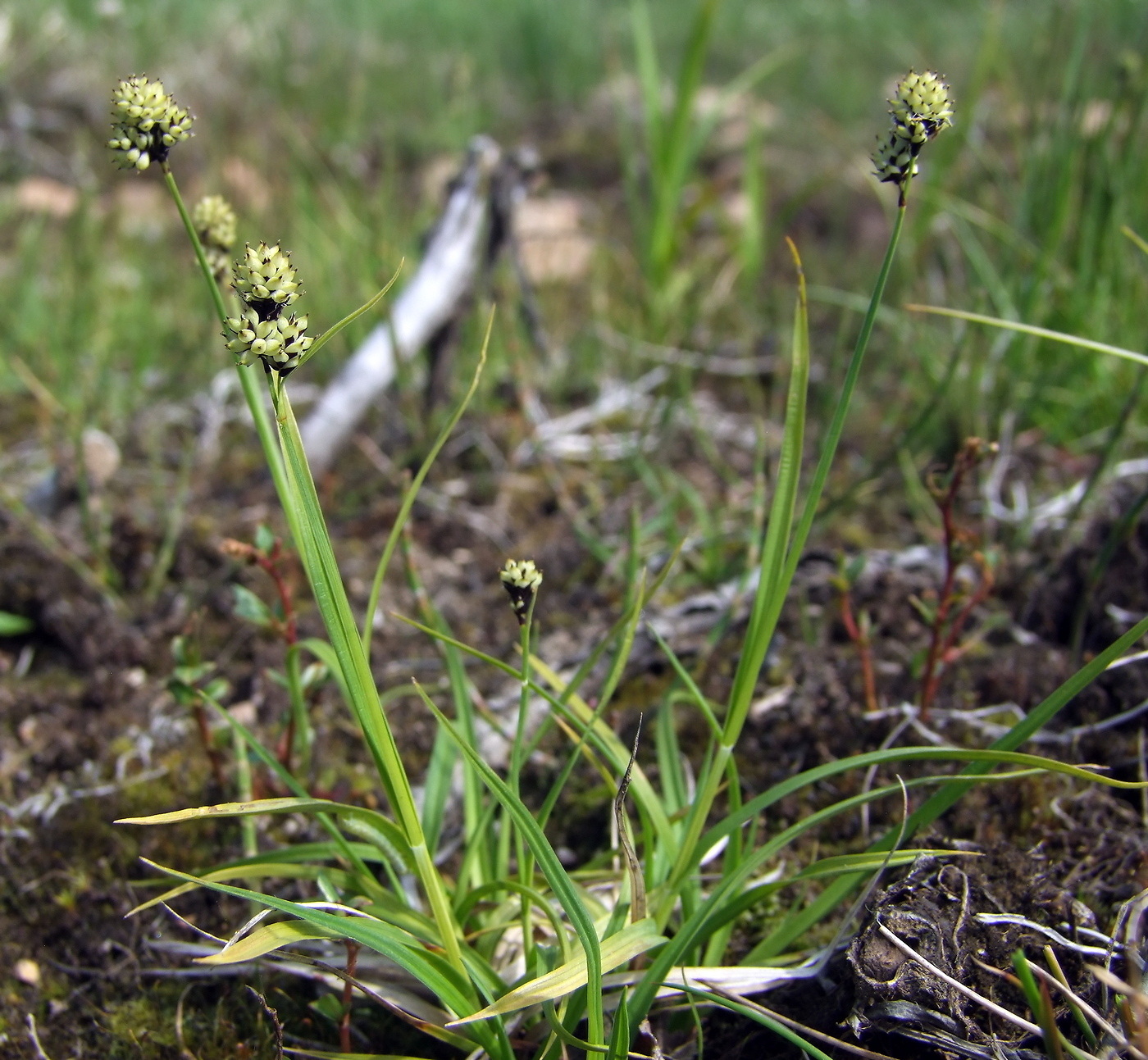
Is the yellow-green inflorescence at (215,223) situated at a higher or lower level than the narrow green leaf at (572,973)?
higher

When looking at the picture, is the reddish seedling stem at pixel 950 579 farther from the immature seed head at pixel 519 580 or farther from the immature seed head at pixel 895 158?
the immature seed head at pixel 519 580

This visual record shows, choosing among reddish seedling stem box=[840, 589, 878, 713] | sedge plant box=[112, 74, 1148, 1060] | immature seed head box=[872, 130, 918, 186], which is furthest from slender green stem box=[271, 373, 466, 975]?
reddish seedling stem box=[840, 589, 878, 713]

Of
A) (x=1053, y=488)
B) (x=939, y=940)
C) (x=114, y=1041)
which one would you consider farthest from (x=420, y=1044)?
(x=1053, y=488)

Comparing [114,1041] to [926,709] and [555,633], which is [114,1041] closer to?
[555,633]

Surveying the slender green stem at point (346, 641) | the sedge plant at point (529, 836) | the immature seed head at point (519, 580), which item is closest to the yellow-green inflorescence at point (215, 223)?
the sedge plant at point (529, 836)

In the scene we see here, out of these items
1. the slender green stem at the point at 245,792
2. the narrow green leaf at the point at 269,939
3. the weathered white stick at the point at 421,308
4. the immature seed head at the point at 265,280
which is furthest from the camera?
the weathered white stick at the point at 421,308

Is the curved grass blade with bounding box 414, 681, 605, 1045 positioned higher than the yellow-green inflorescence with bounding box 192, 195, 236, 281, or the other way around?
the yellow-green inflorescence with bounding box 192, 195, 236, 281

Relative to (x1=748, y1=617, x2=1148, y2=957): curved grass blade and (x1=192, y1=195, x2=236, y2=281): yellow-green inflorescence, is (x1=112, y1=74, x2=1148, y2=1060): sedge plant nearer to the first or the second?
(x1=748, y1=617, x2=1148, y2=957): curved grass blade
